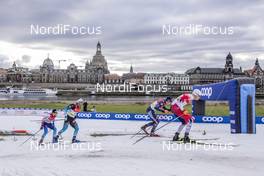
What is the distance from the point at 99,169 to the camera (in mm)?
8742

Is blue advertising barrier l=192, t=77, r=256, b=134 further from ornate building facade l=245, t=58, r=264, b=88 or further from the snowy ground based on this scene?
ornate building facade l=245, t=58, r=264, b=88

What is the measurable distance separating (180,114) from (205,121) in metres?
8.66

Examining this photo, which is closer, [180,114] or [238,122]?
[180,114]

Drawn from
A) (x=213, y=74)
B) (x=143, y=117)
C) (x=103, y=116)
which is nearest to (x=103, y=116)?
(x=103, y=116)

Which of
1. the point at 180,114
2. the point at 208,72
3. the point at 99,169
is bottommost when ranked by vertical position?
the point at 99,169

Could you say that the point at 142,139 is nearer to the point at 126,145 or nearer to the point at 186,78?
the point at 126,145

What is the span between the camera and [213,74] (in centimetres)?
18500

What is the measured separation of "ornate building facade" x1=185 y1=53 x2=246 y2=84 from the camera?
600ft

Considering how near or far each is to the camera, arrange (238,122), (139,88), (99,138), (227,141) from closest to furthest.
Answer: (227,141), (99,138), (238,122), (139,88)

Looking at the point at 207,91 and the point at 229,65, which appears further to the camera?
the point at 229,65

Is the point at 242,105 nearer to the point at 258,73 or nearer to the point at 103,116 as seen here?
the point at 103,116

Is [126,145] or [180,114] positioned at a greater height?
[180,114]

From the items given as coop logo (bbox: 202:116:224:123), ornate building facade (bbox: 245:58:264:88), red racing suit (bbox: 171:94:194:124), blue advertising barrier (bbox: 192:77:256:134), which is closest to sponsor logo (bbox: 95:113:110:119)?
coop logo (bbox: 202:116:224:123)

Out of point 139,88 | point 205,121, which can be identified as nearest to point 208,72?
point 139,88
